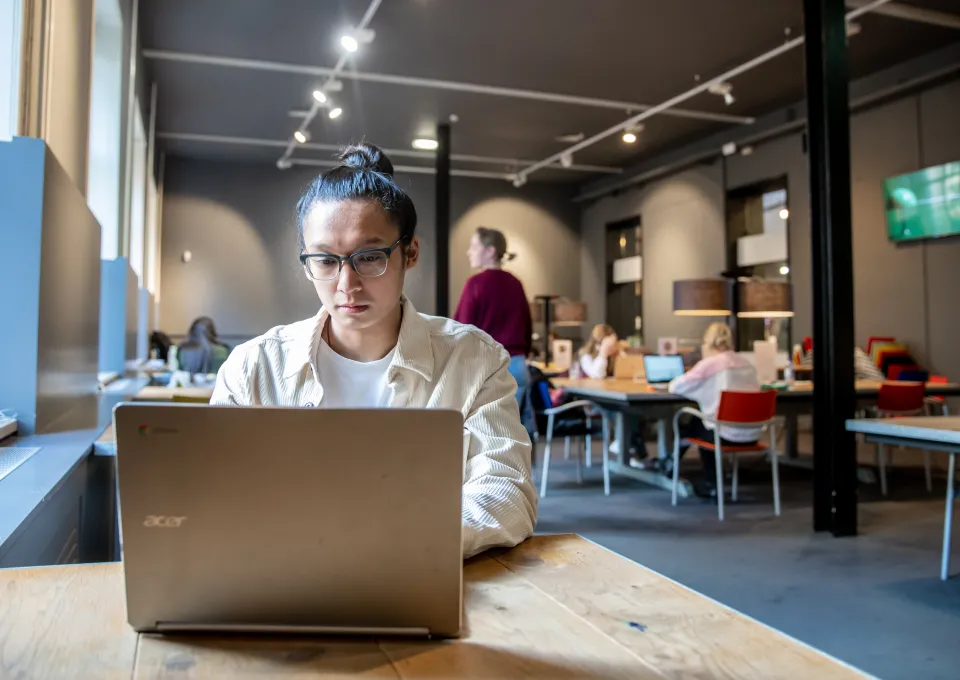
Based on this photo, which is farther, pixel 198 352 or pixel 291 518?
pixel 198 352

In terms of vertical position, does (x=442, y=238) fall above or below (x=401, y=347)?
above

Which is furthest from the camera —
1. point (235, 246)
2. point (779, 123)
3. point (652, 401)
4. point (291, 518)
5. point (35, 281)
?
point (235, 246)

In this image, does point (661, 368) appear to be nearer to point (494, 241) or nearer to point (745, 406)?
point (745, 406)

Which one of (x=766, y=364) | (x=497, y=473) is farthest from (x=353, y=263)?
(x=766, y=364)

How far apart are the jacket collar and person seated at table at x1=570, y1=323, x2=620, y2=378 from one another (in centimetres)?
553

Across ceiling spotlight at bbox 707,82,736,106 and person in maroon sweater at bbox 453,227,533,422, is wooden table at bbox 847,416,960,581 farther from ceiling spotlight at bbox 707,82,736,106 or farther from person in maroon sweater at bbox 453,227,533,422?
ceiling spotlight at bbox 707,82,736,106

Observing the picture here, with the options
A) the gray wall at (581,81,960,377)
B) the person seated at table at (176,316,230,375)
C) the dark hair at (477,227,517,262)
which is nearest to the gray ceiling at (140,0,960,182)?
the gray wall at (581,81,960,377)

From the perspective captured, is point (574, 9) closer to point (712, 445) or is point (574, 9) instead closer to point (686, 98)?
point (686, 98)

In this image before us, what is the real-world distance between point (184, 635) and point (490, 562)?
43 centimetres

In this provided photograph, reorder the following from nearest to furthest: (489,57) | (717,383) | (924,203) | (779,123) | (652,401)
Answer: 1. (717,383)
2. (652,401)
3. (924,203)
4. (489,57)
5. (779,123)

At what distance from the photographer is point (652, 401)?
5094mm

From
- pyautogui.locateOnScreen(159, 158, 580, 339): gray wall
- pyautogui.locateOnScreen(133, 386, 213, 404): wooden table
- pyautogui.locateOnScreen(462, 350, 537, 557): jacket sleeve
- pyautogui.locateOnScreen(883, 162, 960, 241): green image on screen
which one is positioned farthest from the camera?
pyautogui.locateOnScreen(159, 158, 580, 339): gray wall

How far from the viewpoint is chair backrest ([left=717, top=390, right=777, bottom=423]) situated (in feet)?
14.6

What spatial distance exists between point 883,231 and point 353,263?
748 centimetres
